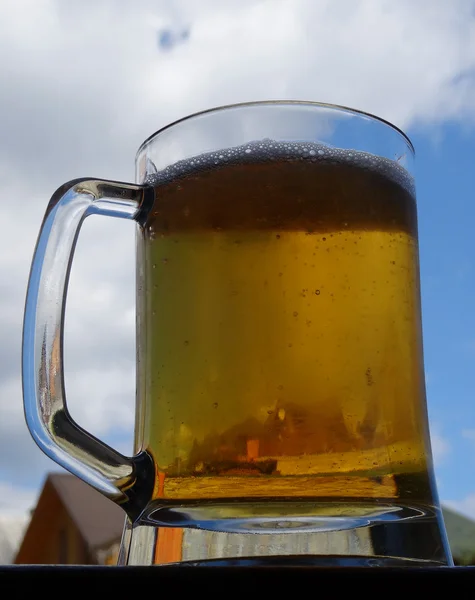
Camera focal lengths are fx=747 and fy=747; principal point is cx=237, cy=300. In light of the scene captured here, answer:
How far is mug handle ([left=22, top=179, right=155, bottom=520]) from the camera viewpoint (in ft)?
1.69

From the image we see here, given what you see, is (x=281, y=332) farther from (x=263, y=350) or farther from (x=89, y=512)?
(x=89, y=512)

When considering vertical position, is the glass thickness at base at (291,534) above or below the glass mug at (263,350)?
below

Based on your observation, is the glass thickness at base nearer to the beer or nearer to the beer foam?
the beer

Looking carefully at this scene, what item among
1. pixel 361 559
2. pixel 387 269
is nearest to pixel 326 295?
pixel 387 269

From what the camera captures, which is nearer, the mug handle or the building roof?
the mug handle

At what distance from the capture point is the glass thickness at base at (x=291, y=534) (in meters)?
0.45

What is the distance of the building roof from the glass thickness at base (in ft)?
4.00

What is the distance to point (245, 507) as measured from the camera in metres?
0.46
